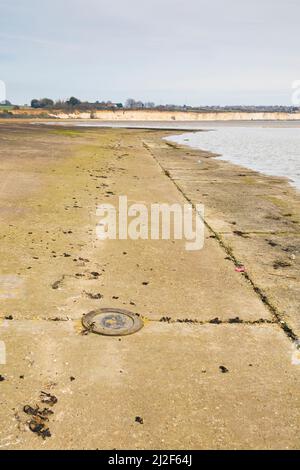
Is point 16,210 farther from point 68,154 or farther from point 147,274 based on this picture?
point 68,154

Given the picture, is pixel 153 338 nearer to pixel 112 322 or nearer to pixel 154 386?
pixel 112 322

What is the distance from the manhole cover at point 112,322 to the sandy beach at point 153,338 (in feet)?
0.33

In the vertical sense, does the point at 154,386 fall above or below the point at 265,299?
below

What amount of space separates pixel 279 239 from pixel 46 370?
6079 millimetres

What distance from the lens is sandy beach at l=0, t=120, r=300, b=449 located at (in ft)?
11.1

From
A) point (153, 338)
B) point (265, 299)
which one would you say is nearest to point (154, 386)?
point (153, 338)

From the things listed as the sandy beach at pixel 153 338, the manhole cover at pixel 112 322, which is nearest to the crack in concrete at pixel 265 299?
the sandy beach at pixel 153 338

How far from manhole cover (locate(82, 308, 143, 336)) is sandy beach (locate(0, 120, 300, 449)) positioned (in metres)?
0.10

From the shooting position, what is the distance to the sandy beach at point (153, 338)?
3389 millimetres

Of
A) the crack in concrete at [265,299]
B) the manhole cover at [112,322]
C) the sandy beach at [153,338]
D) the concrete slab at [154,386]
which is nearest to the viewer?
the concrete slab at [154,386]

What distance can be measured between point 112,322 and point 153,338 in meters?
0.57

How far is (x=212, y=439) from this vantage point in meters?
3.27

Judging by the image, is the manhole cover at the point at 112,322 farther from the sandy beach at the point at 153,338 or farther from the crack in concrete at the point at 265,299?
the crack in concrete at the point at 265,299

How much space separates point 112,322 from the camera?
196 inches
